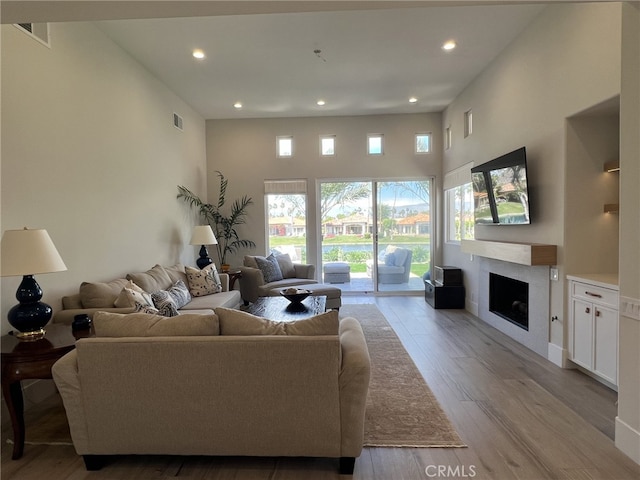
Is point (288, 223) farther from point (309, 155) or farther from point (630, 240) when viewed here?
point (630, 240)

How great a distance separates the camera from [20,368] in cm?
212

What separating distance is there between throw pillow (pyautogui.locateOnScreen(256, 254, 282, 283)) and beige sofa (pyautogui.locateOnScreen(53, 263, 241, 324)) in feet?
3.15

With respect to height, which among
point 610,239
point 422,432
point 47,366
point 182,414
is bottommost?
point 422,432

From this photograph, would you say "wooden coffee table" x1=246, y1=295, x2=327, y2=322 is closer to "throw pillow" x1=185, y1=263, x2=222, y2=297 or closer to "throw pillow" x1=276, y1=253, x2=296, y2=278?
"throw pillow" x1=185, y1=263, x2=222, y2=297

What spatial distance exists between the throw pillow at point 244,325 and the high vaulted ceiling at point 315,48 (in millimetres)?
1774

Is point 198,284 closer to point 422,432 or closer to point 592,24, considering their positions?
point 422,432

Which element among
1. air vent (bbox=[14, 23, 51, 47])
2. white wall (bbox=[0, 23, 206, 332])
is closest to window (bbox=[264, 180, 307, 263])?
white wall (bbox=[0, 23, 206, 332])

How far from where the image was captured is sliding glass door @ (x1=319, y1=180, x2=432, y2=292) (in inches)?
276

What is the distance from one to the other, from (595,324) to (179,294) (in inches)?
165

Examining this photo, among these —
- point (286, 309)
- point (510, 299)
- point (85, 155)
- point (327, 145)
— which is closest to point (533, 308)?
point (510, 299)

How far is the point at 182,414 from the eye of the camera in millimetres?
1976

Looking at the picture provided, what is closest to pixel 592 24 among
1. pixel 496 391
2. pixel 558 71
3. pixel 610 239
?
pixel 558 71

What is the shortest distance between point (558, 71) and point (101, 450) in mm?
4741

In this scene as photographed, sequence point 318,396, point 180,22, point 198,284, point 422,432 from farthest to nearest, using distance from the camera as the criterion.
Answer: point 198,284 → point 180,22 → point 422,432 → point 318,396
